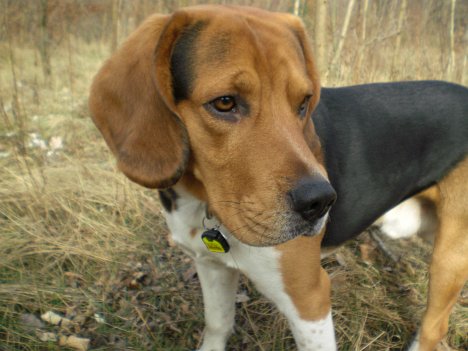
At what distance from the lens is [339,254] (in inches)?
145

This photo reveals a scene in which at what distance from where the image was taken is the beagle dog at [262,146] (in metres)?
1.67

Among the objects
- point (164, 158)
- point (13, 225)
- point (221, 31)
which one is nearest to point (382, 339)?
point (164, 158)

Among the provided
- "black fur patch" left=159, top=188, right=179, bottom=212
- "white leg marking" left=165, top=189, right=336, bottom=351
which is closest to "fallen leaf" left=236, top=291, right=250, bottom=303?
"white leg marking" left=165, top=189, right=336, bottom=351

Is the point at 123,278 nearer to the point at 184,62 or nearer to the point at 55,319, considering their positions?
the point at 55,319

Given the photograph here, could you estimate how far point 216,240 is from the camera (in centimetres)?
202

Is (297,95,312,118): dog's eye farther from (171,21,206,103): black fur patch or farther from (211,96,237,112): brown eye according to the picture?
(171,21,206,103): black fur patch

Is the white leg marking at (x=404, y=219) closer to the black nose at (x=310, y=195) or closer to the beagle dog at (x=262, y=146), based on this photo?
the beagle dog at (x=262, y=146)

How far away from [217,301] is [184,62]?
1.50 metres

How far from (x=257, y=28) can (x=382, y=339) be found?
2.26 metres

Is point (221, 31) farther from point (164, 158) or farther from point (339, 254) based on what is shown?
point (339, 254)

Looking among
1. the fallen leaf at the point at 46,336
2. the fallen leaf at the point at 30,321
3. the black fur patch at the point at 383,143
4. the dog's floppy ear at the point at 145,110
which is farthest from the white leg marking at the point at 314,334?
the fallen leaf at the point at 30,321

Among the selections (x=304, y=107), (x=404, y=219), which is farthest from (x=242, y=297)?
(x=304, y=107)

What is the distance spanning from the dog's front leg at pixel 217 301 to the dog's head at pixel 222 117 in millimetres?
805

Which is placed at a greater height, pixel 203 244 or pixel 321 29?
pixel 203 244
